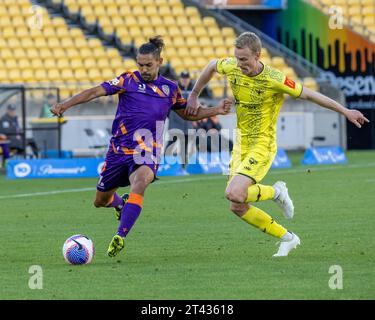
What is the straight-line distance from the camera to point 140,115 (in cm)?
1184

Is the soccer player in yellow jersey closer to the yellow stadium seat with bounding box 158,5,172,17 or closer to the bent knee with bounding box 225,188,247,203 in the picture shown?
the bent knee with bounding box 225,188,247,203

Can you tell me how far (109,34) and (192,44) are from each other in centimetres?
253

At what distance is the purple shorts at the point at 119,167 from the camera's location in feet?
38.5

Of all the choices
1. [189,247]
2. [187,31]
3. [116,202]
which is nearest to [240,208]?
[189,247]

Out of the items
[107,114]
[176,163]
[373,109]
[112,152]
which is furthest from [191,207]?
[373,109]

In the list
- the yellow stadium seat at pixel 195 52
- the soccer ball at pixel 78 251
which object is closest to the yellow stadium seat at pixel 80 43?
the yellow stadium seat at pixel 195 52

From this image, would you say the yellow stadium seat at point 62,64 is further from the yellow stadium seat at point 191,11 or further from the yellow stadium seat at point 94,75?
the yellow stadium seat at point 191,11

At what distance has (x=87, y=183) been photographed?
72.4 feet

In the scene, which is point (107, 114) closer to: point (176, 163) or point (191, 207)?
point (176, 163)

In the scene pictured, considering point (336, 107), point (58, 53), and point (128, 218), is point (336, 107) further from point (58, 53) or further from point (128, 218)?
point (58, 53)

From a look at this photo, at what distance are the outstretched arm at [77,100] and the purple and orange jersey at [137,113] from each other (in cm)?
22

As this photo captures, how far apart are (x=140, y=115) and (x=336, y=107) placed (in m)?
2.10

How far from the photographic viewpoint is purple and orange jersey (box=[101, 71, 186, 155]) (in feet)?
38.8

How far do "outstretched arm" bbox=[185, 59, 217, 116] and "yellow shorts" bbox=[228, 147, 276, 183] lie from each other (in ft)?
2.36
